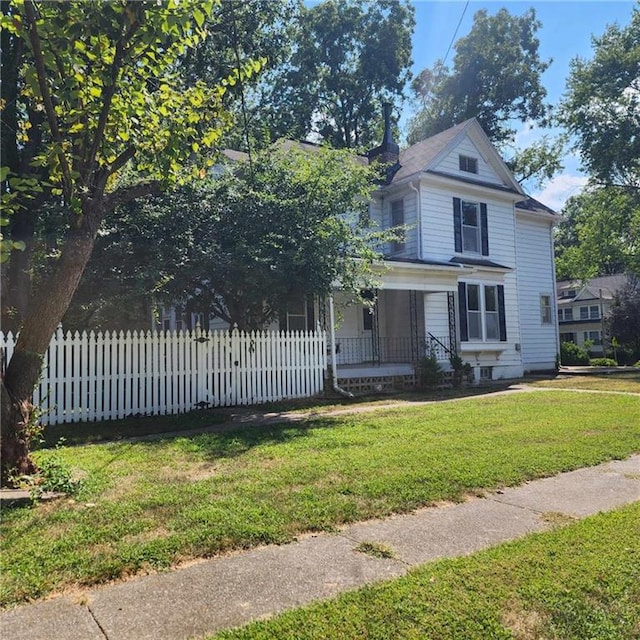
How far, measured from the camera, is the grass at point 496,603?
2824 millimetres

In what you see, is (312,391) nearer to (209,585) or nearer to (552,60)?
(209,585)

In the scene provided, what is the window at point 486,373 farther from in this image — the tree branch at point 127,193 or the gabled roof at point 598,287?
the gabled roof at point 598,287

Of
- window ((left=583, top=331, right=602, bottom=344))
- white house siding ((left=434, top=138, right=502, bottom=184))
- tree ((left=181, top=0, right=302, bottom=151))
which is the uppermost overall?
tree ((left=181, top=0, right=302, bottom=151))

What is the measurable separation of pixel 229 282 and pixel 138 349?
220 cm

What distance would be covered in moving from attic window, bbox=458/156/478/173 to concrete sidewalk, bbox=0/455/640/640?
16563 millimetres

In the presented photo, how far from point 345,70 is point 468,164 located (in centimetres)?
1869

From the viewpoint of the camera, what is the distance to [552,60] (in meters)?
37.6

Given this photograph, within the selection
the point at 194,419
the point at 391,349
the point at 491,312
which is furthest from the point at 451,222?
the point at 194,419

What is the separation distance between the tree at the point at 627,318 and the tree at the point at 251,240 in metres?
30.3

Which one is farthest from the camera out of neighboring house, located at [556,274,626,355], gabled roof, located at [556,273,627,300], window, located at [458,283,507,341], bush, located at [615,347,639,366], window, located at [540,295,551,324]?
gabled roof, located at [556,273,627,300]

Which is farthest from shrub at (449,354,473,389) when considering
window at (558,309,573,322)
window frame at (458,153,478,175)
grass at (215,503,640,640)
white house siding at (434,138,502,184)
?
window at (558,309,573,322)

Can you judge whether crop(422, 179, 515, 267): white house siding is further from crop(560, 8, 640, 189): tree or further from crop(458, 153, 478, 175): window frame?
crop(560, 8, 640, 189): tree

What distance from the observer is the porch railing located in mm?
17328

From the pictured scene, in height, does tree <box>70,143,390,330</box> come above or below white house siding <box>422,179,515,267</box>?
below
